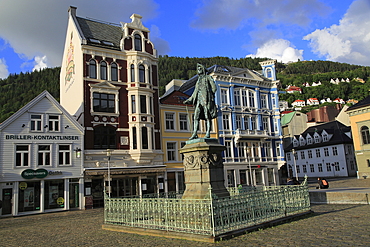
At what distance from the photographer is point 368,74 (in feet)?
644

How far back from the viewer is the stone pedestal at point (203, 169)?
43.0ft

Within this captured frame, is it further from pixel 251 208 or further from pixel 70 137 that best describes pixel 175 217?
pixel 70 137

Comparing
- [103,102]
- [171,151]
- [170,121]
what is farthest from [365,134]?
[103,102]

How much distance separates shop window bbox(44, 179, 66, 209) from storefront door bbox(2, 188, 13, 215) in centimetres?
267

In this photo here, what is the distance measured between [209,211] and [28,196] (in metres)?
22.2

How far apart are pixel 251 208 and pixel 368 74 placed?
217715 mm

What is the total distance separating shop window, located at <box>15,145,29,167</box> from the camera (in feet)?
88.5

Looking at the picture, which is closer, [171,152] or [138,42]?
[138,42]

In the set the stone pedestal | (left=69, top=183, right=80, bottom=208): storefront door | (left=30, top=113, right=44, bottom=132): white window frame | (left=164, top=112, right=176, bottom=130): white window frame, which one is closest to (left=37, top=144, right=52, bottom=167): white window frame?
(left=30, top=113, right=44, bottom=132): white window frame

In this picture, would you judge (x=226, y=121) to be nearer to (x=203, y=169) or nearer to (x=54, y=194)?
(x=54, y=194)

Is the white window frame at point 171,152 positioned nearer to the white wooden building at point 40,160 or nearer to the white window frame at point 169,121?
the white window frame at point 169,121

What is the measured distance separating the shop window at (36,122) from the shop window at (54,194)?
468 cm

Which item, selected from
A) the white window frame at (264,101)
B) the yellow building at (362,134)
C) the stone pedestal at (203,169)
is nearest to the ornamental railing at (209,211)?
the stone pedestal at (203,169)

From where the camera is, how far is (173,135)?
36844 mm
